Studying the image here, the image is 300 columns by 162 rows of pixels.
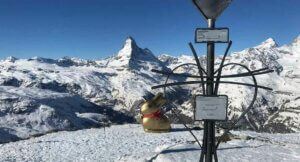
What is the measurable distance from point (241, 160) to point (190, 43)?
9.97m

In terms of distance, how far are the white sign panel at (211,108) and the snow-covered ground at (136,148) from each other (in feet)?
31.0

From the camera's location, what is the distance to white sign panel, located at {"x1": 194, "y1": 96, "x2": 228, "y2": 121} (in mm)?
7878

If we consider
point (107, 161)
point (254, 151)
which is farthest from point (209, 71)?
point (107, 161)

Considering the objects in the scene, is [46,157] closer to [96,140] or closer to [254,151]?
[96,140]

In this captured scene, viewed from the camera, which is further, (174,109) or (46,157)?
(46,157)

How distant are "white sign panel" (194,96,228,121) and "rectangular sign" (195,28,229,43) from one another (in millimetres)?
988

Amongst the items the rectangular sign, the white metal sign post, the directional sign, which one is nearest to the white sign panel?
the white metal sign post

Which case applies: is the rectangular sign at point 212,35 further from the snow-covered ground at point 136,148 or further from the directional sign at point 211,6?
the snow-covered ground at point 136,148

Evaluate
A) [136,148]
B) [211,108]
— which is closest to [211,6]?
[211,108]

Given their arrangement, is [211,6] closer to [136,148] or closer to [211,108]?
[211,108]

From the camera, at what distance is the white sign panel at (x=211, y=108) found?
310 inches

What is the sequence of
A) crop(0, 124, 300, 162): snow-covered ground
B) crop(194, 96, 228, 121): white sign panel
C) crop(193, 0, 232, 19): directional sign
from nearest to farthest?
1. crop(193, 0, 232, 19): directional sign
2. crop(194, 96, 228, 121): white sign panel
3. crop(0, 124, 300, 162): snow-covered ground

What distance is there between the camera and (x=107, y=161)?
70.6ft

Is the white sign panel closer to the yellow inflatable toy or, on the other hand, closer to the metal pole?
the metal pole
